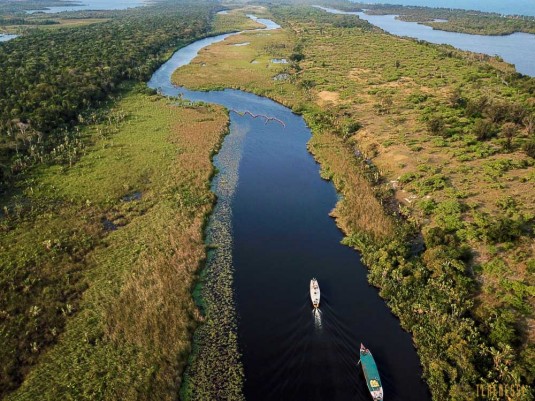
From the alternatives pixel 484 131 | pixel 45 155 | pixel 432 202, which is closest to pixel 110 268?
pixel 45 155

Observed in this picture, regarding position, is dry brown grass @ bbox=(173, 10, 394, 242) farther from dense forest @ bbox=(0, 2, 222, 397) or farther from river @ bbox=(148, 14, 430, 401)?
dense forest @ bbox=(0, 2, 222, 397)

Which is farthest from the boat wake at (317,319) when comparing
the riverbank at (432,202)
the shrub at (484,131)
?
the shrub at (484,131)

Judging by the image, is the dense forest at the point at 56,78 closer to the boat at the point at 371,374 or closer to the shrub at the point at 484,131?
the boat at the point at 371,374

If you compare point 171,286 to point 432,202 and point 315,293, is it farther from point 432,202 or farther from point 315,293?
point 432,202

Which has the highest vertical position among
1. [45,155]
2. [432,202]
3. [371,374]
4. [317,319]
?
[45,155]

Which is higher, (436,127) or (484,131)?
(484,131)

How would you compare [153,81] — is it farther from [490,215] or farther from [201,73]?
[490,215]

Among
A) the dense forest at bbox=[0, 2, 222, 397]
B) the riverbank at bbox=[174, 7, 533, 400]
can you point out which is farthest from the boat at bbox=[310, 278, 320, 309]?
the dense forest at bbox=[0, 2, 222, 397]
